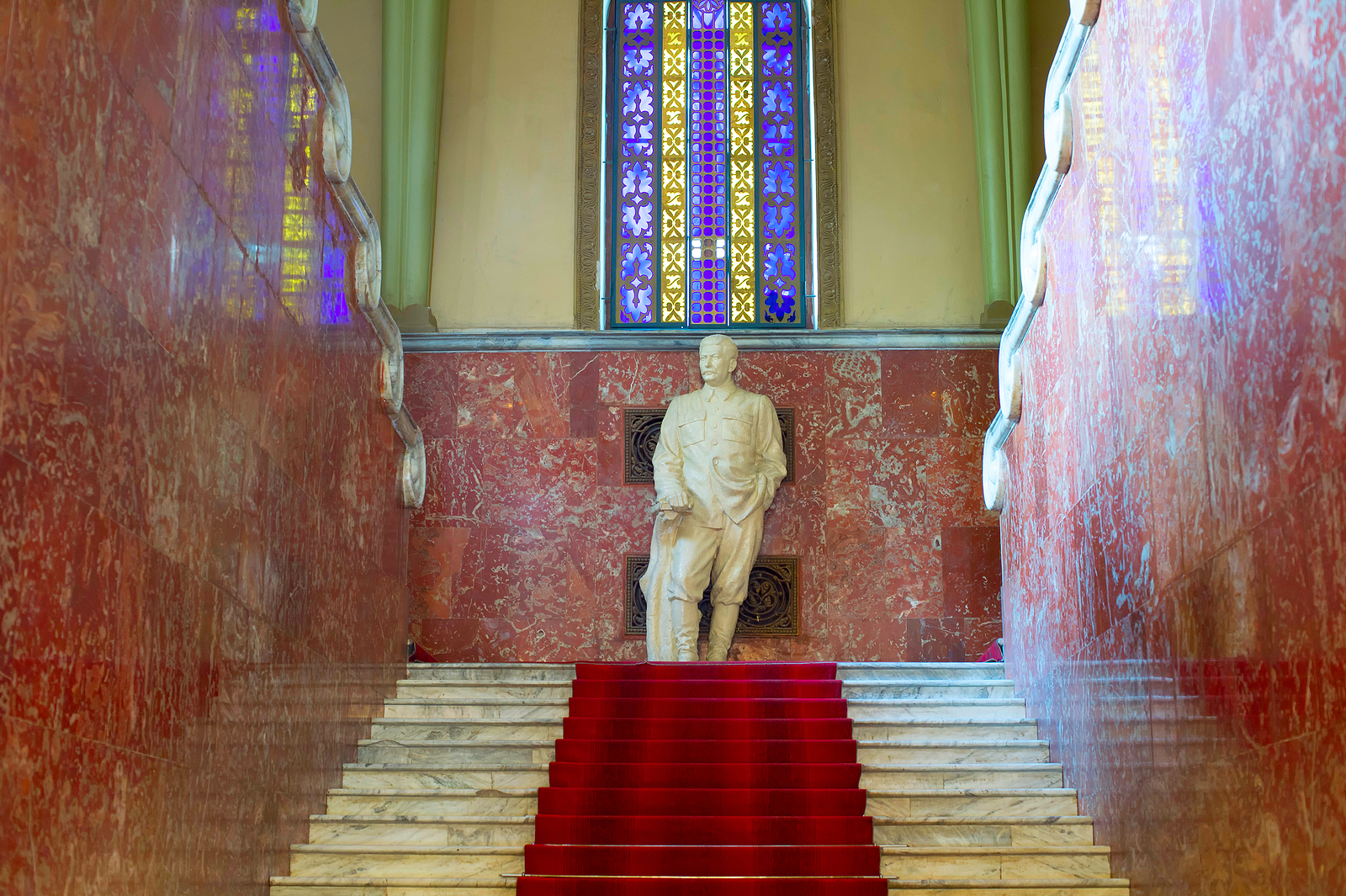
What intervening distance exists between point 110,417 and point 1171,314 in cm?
364

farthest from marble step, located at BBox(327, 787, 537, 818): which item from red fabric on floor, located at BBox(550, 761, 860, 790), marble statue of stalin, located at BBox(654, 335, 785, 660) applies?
marble statue of stalin, located at BBox(654, 335, 785, 660)

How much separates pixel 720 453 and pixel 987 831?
501 centimetres

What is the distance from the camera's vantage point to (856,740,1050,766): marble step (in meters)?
7.73

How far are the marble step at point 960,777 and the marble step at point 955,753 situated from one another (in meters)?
0.19

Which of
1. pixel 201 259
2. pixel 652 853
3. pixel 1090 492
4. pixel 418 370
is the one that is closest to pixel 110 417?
pixel 201 259

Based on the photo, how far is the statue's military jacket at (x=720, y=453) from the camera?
11406 mm

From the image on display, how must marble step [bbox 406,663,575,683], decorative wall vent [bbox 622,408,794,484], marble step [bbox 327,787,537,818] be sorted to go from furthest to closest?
decorative wall vent [bbox 622,408,794,484]
marble step [bbox 406,663,575,683]
marble step [bbox 327,787,537,818]

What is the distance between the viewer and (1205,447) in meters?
5.09

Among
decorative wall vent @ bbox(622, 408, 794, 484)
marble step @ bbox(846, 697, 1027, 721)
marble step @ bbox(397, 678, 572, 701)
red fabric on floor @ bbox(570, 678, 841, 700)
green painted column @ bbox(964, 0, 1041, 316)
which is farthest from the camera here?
green painted column @ bbox(964, 0, 1041, 316)

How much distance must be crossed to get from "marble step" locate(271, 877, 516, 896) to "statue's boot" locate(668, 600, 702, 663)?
15.4 ft

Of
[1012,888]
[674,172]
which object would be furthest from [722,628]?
[1012,888]

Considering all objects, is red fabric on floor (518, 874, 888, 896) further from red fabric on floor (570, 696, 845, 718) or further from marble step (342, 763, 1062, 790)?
red fabric on floor (570, 696, 845, 718)

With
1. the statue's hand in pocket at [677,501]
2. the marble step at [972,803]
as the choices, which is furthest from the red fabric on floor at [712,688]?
the statue's hand in pocket at [677,501]

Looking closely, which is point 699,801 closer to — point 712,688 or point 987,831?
point 987,831
